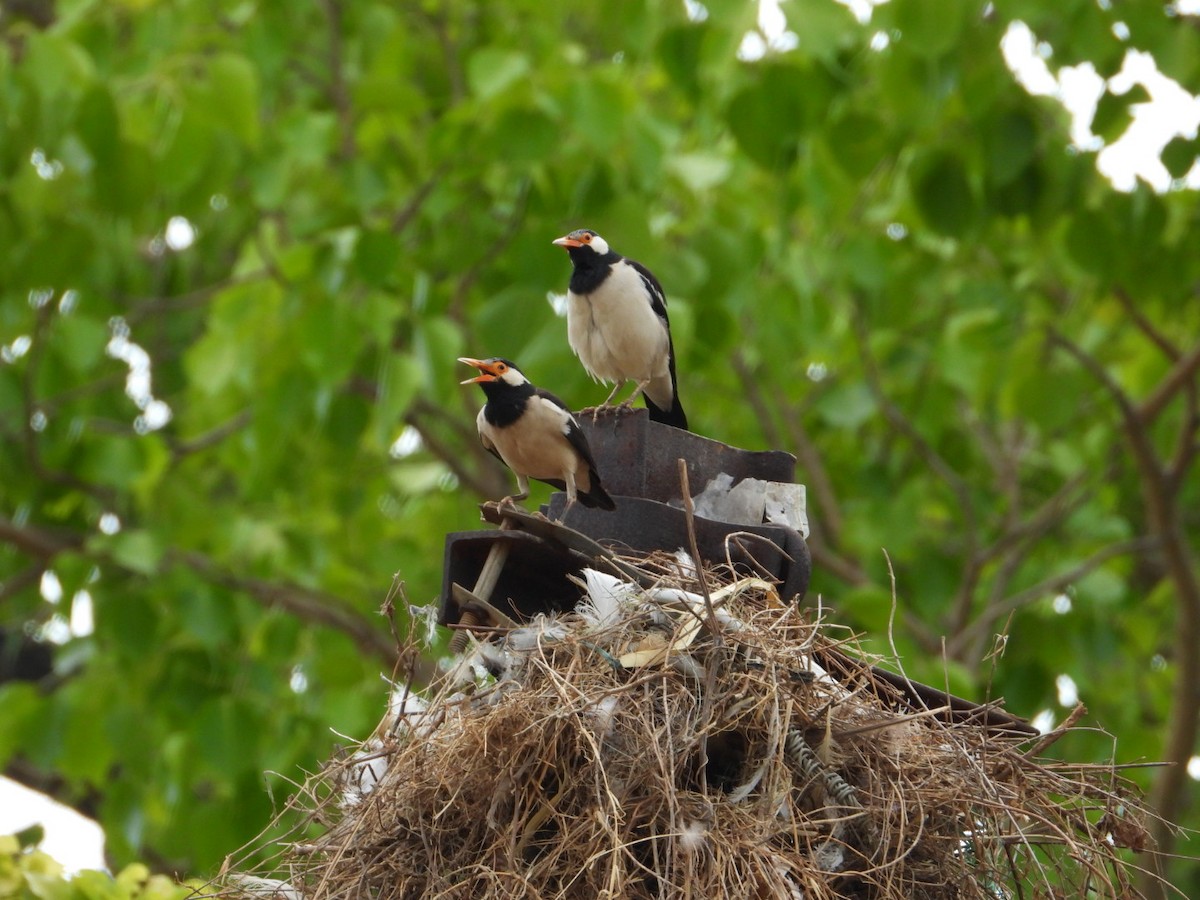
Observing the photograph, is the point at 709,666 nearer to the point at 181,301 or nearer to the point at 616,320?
the point at 616,320

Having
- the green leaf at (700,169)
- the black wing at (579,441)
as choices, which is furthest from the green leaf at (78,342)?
the black wing at (579,441)

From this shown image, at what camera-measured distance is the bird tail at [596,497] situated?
4.16 metres

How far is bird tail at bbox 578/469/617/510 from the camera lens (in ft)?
13.6

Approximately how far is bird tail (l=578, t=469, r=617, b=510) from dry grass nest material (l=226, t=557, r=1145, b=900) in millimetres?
451

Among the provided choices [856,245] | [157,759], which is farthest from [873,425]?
[157,759]

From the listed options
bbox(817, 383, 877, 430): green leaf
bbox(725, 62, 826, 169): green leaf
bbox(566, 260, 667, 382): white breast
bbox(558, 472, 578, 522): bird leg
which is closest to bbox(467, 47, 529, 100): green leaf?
bbox(725, 62, 826, 169): green leaf

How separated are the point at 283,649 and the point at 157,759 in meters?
1.15

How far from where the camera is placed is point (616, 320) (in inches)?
220

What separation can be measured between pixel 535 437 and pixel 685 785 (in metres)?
1.30

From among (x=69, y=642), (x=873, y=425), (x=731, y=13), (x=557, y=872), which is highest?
(x=731, y=13)

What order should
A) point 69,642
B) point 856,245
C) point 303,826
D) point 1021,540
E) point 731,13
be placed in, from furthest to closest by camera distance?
point 69,642 < point 1021,540 < point 856,245 < point 731,13 < point 303,826

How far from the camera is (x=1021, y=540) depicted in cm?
950

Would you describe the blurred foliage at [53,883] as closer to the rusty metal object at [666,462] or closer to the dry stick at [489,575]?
the dry stick at [489,575]

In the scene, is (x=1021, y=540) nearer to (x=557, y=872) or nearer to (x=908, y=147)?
(x=908, y=147)
